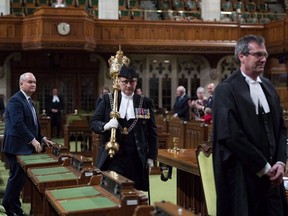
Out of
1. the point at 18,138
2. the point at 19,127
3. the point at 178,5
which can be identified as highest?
the point at 178,5

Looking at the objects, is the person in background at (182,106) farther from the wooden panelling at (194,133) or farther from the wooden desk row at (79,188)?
the wooden desk row at (79,188)

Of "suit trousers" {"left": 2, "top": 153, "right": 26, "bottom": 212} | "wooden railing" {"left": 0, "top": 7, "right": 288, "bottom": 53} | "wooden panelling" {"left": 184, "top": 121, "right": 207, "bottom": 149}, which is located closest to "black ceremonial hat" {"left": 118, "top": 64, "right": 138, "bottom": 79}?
"suit trousers" {"left": 2, "top": 153, "right": 26, "bottom": 212}

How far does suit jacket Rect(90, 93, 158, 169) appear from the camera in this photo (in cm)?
534

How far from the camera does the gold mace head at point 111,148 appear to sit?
16.8 feet

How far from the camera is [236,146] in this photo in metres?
3.51

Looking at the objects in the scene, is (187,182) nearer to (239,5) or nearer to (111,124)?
(111,124)

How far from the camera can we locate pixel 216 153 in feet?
12.0

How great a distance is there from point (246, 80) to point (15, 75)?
54.0ft

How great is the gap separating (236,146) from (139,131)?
1986mm

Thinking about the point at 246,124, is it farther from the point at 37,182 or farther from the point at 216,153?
the point at 37,182

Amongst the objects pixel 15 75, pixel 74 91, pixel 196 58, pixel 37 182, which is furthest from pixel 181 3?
pixel 37 182

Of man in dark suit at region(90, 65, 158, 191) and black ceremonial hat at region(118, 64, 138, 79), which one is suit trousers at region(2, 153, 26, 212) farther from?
black ceremonial hat at region(118, 64, 138, 79)

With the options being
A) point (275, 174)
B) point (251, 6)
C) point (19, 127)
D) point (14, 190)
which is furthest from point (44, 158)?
point (251, 6)

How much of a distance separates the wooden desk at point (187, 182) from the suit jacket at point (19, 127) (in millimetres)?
1517
